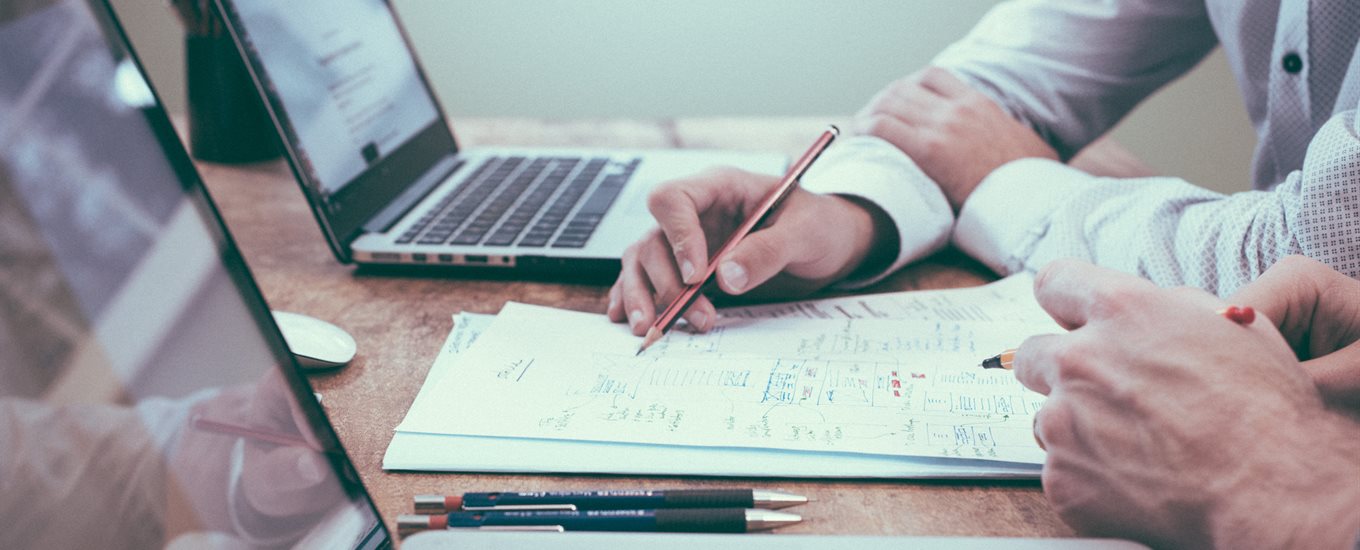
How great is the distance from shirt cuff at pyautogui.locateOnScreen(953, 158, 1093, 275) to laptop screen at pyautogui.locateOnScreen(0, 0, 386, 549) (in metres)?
0.56

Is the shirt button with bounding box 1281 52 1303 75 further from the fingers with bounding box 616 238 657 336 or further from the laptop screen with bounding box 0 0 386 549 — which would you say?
the laptop screen with bounding box 0 0 386 549

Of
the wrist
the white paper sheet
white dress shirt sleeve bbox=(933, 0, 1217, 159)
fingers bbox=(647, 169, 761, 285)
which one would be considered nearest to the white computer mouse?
the white paper sheet

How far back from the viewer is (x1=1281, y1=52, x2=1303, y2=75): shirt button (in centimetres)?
79

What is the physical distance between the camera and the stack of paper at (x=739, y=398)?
47cm

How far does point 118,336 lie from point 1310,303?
1.75 feet

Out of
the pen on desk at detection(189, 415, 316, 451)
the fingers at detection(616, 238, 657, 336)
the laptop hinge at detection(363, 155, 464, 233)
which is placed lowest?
the fingers at detection(616, 238, 657, 336)

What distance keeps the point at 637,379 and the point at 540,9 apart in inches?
59.8

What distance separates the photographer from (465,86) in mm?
1983

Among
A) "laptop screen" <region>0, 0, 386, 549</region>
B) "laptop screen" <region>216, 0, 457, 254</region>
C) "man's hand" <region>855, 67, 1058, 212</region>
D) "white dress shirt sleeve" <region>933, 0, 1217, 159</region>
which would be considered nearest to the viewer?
"laptop screen" <region>0, 0, 386, 549</region>

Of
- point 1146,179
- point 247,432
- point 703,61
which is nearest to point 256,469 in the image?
point 247,432

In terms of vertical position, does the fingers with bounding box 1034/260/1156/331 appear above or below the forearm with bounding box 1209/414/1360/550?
above

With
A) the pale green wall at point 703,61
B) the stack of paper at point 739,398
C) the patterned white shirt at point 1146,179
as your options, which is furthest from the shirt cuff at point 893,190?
the pale green wall at point 703,61

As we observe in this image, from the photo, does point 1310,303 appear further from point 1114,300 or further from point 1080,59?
point 1080,59

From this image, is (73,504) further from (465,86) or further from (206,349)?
(465,86)
